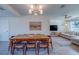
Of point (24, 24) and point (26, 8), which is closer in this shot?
point (26, 8)

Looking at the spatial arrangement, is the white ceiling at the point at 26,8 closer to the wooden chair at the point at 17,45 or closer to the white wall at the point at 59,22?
the wooden chair at the point at 17,45

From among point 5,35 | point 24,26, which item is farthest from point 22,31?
point 5,35

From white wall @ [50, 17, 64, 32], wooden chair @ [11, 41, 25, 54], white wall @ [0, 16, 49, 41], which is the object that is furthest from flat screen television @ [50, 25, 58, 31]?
wooden chair @ [11, 41, 25, 54]

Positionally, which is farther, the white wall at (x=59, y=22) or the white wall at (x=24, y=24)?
the white wall at (x=59, y=22)

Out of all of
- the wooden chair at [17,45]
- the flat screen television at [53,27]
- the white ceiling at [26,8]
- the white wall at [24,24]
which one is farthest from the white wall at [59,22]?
the wooden chair at [17,45]

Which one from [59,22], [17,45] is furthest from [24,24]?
[17,45]

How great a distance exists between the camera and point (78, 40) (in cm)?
661

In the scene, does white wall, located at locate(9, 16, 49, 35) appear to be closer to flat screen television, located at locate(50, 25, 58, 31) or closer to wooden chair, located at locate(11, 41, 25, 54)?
flat screen television, located at locate(50, 25, 58, 31)

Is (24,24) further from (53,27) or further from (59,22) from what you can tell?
(59,22)

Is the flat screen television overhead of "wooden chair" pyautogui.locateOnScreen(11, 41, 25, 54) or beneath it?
overhead

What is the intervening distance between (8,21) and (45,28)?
2.61m

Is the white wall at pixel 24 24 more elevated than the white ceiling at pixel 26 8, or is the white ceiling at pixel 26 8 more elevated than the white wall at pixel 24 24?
the white ceiling at pixel 26 8

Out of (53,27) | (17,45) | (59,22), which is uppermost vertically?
(59,22)
